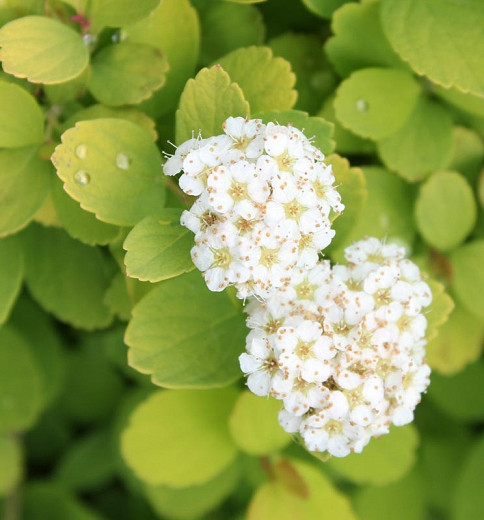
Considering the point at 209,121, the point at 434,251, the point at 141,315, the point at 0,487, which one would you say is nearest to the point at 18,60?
the point at 209,121

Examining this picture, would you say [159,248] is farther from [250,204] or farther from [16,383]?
[16,383]

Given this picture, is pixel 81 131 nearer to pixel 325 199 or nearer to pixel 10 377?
pixel 325 199

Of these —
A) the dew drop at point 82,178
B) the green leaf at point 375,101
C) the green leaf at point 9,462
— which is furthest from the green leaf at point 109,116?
the green leaf at point 9,462

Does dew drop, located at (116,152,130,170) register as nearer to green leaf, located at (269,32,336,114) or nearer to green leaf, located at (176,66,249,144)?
green leaf, located at (176,66,249,144)

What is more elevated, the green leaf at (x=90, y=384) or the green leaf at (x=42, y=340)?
the green leaf at (x=42, y=340)

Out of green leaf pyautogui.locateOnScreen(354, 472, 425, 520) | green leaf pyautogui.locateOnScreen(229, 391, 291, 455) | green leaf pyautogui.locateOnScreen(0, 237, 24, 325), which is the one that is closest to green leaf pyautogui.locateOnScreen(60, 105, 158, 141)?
green leaf pyautogui.locateOnScreen(0, 237, 24, 325)

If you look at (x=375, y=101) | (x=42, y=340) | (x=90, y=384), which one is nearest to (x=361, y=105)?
(x=375, y=101)

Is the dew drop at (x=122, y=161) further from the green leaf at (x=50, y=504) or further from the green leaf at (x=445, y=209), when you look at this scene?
the green leaf at (x=50, y=504)
